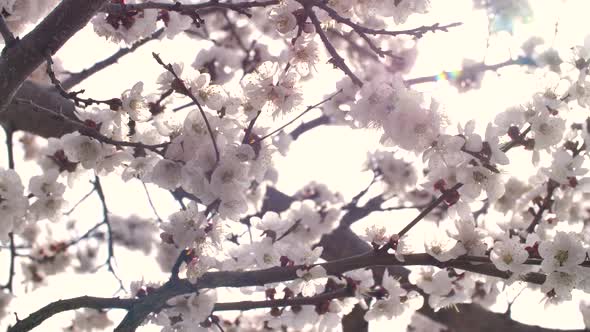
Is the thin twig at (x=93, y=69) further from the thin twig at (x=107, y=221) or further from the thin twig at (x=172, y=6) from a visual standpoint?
the thin twig at (x=172, y=6)

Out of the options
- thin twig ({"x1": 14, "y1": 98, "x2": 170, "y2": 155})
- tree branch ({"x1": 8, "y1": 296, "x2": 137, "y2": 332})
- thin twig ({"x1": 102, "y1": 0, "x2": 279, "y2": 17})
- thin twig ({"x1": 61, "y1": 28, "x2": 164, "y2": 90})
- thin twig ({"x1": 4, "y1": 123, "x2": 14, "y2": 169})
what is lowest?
tree branch ({"x1": 8, "y1": 296, "x2": 137, "y2": 332})

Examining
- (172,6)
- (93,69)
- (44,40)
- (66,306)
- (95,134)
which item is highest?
(93,69)

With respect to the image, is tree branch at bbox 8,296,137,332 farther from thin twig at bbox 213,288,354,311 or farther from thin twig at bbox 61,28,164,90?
thin twig at bbox 61,28,164,90

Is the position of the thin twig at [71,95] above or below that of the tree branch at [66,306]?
above

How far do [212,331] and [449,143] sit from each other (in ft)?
4.65

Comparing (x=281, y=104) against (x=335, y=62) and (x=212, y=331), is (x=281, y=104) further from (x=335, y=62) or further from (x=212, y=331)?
(x=212, y=331)

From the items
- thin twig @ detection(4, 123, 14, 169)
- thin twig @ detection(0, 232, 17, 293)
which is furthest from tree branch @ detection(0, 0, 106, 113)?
thin twig @ detection(0, 232, 17, 293)

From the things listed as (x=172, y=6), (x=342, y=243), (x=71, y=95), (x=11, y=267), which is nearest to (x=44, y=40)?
(x=71, y=95)

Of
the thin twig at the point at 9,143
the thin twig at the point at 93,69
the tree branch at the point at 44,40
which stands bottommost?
the tree branch at the point at 44,40

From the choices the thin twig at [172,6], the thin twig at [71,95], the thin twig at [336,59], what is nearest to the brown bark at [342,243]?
the thin twig at [71,95]

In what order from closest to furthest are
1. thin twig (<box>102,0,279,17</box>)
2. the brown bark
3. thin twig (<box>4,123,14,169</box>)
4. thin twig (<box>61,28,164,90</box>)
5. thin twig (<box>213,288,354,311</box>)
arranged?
1. thin twig (<box>102,0,279,17</box>)
2. thin twig (<box>213,288,354,311</box>)
3. the brown bark
4. thin twig (<box>4,123,14,169</box>)
5. thin twig (<box>61,28,164,90</box>)

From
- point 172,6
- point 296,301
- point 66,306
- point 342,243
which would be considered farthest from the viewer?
point 342,243

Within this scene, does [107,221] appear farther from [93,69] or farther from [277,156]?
[277,156]

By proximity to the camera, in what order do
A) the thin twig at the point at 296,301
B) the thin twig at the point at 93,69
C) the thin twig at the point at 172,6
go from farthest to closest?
the thin twig at the point at 93,69 < the thin twig at the point at 296,301 < the thin twig at the point at 172,6
